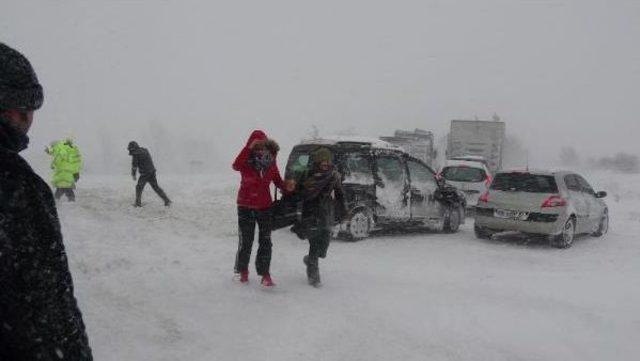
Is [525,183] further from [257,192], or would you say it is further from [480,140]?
[480,140]

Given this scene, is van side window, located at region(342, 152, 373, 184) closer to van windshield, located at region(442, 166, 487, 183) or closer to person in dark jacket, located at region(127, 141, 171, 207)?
van windshield, located at region(442, 166, 487, 183)

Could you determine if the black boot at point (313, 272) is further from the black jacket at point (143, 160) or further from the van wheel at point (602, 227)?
A: the van wheel at point (602, 227)

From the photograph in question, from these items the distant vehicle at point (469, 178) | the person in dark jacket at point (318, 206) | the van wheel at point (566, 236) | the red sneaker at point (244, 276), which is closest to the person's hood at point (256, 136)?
the person in dark jacket at point (318, 206)

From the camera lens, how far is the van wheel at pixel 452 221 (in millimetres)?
12508

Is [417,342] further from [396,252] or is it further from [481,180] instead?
[481,180]

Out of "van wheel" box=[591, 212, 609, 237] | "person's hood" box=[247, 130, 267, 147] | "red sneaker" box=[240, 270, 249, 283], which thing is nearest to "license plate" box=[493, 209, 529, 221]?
"van wheel" box=[591, 212, 609, 237]

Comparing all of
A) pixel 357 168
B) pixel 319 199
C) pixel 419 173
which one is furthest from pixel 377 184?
pixel 319 199

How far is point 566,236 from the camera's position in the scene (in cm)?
1109

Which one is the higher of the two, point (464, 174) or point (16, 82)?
point (16, 82)

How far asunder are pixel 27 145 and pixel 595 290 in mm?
7621

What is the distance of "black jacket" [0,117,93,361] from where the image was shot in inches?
57.7

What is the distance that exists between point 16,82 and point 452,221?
38.4 feet

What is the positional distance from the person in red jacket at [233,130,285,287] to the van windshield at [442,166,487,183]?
9.46 meters

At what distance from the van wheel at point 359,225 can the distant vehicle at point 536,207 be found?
253cm
